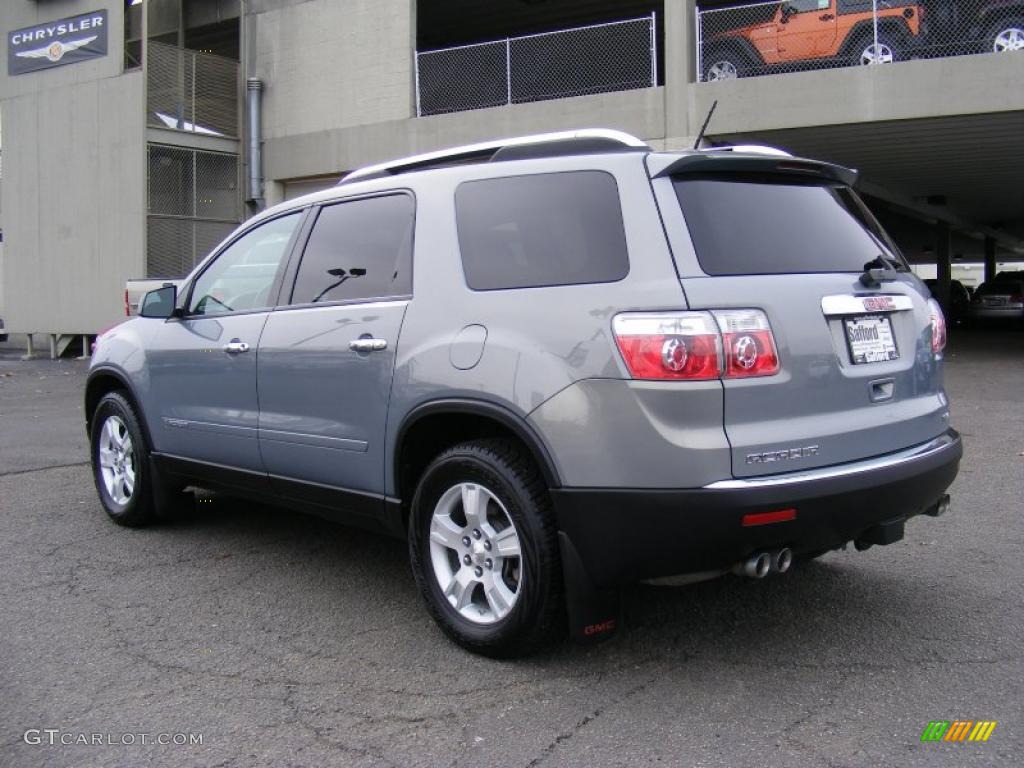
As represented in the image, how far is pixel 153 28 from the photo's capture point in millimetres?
21797

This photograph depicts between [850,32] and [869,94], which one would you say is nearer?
[869,94]

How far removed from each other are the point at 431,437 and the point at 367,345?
18.5 inches

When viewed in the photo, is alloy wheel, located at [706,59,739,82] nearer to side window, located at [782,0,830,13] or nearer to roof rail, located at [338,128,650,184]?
side window, located at [782,0,830,13]

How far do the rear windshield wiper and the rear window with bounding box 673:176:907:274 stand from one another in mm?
29

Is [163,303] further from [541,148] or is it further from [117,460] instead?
[541,148]

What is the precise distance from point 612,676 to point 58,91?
777 inches

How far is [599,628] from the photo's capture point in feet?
11.0

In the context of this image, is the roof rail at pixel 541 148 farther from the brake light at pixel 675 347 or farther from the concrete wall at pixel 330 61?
the concrete wall at pixel 330 61

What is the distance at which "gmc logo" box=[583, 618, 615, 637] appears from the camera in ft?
10.9

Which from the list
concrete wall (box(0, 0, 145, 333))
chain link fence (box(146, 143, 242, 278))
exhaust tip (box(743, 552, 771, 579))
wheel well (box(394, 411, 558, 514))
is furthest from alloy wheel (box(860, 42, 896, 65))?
concrete wall (box(0, 0, 145, 333))

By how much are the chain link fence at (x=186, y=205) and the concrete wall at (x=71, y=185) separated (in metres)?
0.39

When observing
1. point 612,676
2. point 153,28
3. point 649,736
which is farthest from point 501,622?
point 153,28

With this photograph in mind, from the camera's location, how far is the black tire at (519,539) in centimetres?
334

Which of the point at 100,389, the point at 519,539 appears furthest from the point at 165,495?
the point at 519,539
